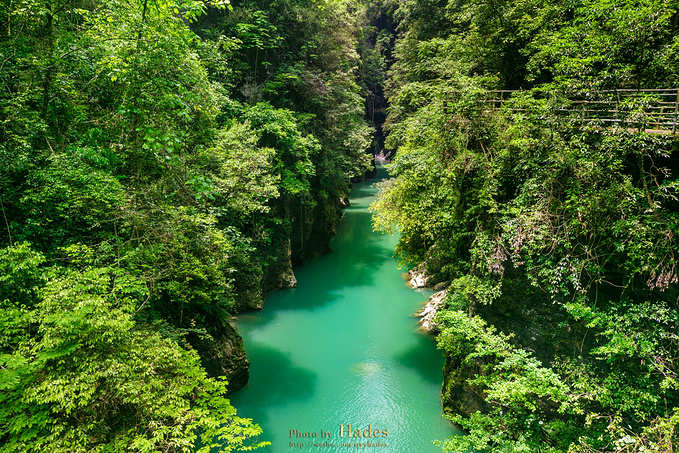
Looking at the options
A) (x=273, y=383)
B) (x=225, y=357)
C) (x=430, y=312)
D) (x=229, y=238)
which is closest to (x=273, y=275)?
(x=273, y=383)

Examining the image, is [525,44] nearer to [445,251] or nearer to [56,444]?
[445,251]

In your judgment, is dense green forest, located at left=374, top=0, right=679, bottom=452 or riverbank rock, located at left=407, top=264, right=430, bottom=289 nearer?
dense green forest, located at left=374, top=0, right=679, bottom=452

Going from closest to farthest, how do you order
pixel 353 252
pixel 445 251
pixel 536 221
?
pixel 536 221
pixel 445 251
pixel 353 252

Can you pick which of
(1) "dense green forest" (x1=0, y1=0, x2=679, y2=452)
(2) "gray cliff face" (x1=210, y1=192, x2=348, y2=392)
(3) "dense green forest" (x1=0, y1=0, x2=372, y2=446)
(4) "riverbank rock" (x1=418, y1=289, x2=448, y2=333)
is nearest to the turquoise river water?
(4) "riverbank rock" (x1=418, y1=289, x2=448, y2=333)

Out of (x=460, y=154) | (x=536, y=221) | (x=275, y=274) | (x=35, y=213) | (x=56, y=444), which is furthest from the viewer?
(x=275, y=274)

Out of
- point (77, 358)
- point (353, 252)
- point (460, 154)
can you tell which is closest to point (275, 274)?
point (353, 252)

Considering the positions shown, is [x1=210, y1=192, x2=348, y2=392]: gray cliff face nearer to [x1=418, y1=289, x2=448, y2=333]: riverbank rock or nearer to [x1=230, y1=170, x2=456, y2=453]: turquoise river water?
[x1=230, y1=170, x2=456, y2=453]: turquoise river water

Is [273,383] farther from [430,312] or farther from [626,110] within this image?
[626,110]
